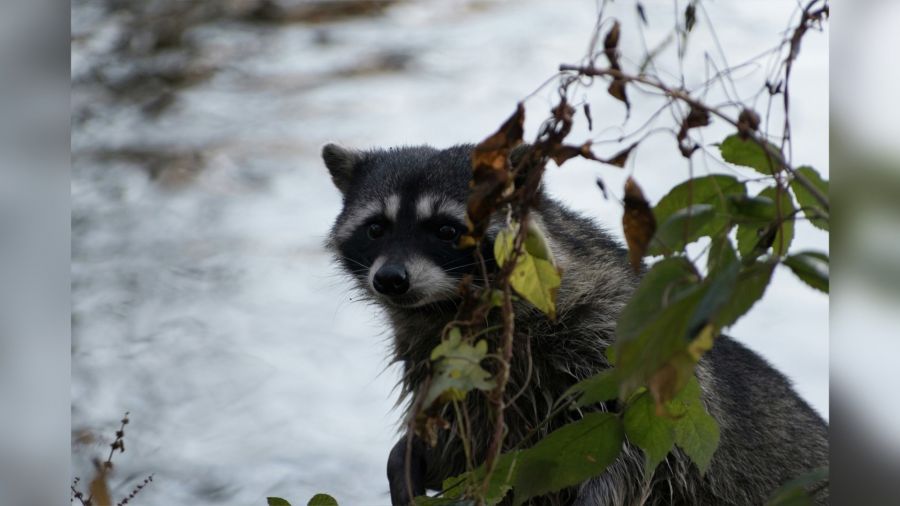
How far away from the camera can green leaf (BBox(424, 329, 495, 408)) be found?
1.31m

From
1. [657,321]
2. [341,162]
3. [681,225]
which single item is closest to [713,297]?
[657,321]

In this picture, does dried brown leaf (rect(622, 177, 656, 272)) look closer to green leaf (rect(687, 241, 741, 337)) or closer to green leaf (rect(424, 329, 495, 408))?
green leaf (rect(687, 241, 741, 337))

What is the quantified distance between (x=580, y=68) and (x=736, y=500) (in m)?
1.74

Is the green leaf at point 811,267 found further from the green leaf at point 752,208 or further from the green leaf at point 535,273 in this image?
the green leaf at point 535,273

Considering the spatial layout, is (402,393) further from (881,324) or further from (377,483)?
(881,324)

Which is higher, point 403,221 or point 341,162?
point 341,162

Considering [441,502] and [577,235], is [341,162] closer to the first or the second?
[577,235]

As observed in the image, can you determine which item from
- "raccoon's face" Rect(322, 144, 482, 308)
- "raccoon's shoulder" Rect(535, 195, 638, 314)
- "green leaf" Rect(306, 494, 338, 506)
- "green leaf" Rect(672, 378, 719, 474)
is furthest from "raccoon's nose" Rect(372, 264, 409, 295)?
"green leaf" Rect(672, 378, 719, 474)

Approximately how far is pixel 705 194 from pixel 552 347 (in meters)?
1.48

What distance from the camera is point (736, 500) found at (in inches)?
108

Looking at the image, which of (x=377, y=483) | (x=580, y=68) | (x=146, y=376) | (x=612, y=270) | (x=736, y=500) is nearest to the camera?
(x=580, y=68)

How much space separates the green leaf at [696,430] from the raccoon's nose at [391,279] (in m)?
1.25

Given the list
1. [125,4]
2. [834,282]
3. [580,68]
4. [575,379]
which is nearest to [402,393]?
[575,379]

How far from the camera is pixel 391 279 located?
107 inches
